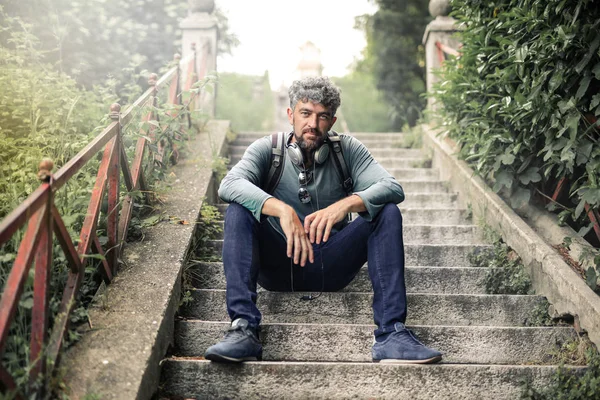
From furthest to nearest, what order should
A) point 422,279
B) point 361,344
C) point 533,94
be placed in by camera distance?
point 422,279, point 533,94, point 361,344

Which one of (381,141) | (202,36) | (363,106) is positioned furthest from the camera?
(363,106)

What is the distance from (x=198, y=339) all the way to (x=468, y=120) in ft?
9.82

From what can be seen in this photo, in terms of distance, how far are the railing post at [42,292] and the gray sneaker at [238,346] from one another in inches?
30.4

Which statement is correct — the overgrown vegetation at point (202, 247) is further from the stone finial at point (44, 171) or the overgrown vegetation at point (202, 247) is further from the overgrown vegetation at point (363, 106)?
the overgrown vegetation at point (363, 106)

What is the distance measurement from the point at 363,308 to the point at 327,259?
432mm

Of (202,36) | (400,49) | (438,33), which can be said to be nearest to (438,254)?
(438,33)

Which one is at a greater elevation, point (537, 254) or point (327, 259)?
point (327, 259)

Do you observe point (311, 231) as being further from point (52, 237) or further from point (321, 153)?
point (52, 237)

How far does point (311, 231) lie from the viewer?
3.36 m

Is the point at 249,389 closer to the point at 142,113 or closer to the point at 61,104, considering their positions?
the point at 142,113

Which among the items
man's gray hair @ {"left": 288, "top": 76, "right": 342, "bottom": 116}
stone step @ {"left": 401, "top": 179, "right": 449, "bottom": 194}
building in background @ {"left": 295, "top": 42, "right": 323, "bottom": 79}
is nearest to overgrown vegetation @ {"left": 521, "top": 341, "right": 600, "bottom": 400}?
man's gray hair @ {"left": 288, "top": 76, "right": 342, "bottom": 116}

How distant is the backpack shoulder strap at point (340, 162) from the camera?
372cm

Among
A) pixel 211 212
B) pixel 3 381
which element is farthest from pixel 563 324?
pixel 3 381

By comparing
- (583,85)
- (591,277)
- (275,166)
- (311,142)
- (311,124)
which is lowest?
(591,277)
